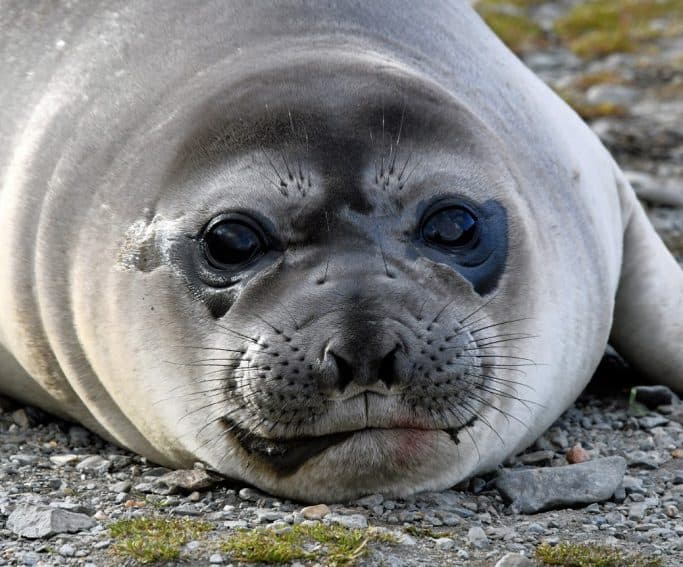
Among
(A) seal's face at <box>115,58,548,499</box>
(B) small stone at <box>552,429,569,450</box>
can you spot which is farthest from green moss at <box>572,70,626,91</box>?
(A) seal's face at <box>115,58,548,499</box>

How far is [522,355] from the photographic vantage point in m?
4.14

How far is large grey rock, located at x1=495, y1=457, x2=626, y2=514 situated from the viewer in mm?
4043

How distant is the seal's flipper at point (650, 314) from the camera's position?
5.39m

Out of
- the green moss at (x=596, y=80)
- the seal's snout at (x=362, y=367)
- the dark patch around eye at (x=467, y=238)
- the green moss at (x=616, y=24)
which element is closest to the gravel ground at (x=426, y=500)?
the seal's snout at (x=362, y=367)

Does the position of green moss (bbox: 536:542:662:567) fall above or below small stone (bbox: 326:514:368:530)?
below

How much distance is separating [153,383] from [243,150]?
758 millimetres

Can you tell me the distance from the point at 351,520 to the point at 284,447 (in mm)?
286

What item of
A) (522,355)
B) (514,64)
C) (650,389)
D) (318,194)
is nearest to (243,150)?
(318,194)

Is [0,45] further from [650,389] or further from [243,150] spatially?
[650,389]

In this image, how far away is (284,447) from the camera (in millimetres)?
3812

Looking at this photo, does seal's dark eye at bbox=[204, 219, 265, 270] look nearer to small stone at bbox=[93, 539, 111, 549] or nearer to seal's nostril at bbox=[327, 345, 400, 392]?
seal's nostril at bbox=[327, 345, 400, 392]

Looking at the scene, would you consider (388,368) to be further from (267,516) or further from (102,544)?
(102,544)

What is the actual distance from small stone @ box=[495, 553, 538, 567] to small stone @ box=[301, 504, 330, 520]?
1.79 feet

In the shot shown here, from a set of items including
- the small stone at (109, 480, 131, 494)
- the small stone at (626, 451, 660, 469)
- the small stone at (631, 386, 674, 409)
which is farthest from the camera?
the small stone at (631, 386, 674, 409)
